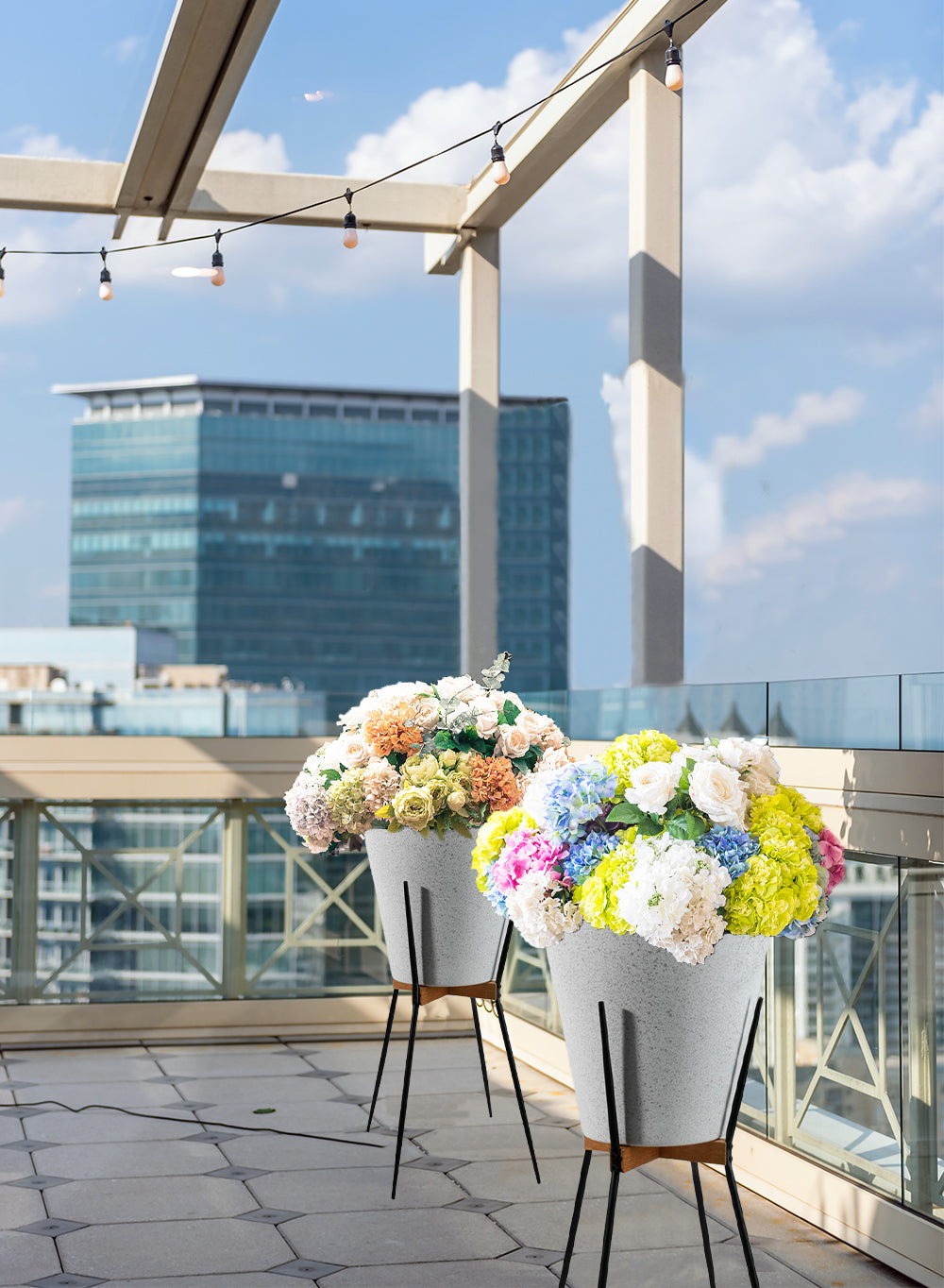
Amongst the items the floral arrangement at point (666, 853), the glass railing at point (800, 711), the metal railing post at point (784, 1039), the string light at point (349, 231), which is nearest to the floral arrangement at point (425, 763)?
the glass railing at point (800, 711)

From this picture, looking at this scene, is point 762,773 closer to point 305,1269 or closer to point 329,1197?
point 305,1269

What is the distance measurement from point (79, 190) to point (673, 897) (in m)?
3.84

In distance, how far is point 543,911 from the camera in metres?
1.94

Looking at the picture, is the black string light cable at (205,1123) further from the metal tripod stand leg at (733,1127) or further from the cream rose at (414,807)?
the metal tripod stand leg at (733,1127)

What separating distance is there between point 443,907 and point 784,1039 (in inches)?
31.9

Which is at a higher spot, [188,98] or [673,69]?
[188,98]

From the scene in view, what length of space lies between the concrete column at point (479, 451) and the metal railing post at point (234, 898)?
1.04m

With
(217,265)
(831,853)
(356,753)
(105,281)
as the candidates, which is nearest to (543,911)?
(831,853)

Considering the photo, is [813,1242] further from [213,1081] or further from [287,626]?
[287,626]

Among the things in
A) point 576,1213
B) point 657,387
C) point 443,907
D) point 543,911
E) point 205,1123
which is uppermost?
point 657,387

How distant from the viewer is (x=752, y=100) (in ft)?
47.1

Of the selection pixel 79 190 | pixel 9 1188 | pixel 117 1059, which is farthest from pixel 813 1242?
pixel 79 190

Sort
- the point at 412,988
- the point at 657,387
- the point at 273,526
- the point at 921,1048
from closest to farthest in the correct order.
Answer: the point at 921,1048 < the point at 412,988 < the point at 657,387 < the point at 273,526

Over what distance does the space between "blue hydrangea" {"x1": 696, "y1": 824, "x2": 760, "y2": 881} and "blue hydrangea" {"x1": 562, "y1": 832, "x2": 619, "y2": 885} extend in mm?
133
